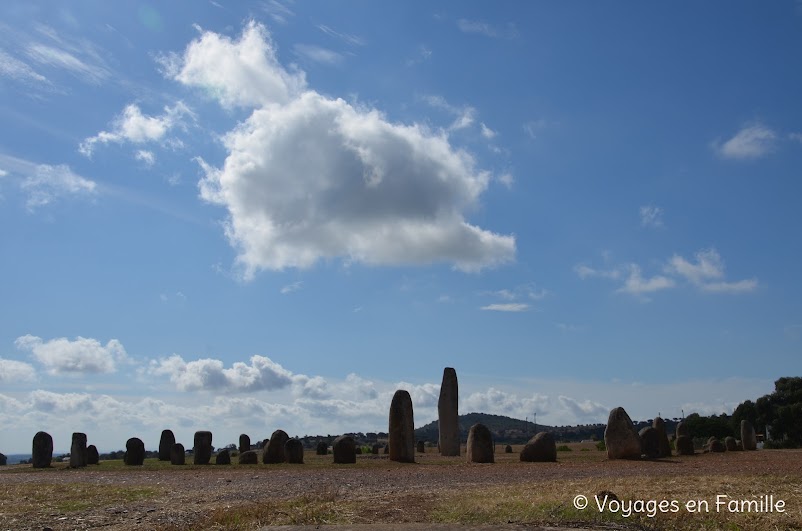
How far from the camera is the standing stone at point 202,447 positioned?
32.9 metres

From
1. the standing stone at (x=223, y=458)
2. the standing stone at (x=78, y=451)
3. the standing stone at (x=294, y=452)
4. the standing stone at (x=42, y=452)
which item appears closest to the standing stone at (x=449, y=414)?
the standing stone at (x=294, y=452)

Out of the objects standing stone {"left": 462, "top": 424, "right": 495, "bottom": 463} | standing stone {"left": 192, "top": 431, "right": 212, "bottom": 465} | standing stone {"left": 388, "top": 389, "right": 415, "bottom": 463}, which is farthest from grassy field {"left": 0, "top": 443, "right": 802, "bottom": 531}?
standing stone {"left": 192, "top": 431, "right": 212, "bottom": 465}

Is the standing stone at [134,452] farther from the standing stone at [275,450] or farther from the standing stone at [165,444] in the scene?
the standing stone at [275,450]

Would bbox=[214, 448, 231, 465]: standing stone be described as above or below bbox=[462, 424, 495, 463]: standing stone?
below

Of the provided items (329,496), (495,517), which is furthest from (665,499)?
(329,496)

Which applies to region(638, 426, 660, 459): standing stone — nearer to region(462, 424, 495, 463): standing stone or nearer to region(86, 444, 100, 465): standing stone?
region(462, 424, 495, 463): standing stone

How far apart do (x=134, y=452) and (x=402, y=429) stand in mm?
13321

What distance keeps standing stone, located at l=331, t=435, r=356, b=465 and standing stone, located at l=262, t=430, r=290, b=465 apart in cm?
285

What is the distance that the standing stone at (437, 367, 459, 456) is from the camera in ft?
122

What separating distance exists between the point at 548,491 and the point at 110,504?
9.28 m

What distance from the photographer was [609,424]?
99.2 feet

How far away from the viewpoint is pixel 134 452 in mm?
33500

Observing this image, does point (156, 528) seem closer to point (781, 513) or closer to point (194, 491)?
point (194, 491)

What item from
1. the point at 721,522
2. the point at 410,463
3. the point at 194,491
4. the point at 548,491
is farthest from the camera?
Answer: the point at 410,463
